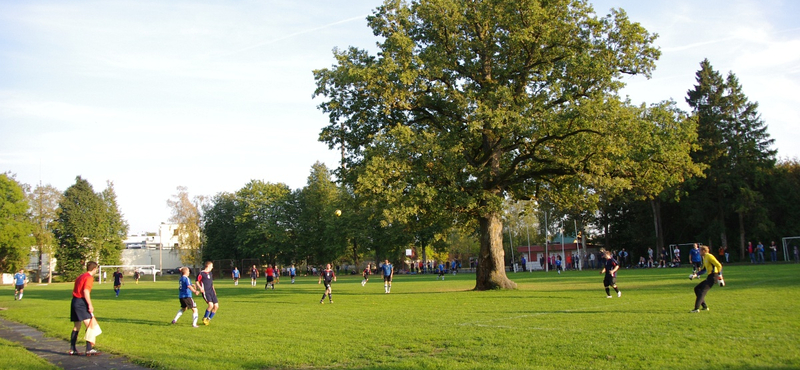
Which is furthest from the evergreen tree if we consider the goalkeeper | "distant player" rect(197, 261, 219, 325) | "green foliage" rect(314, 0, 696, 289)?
"distant player" rect(197, 261, 219, 325)

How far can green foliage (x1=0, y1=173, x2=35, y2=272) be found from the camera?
71.4 metres

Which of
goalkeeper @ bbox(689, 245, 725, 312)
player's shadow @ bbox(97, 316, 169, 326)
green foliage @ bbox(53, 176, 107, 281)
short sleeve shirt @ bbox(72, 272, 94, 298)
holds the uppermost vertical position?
green foliage @ bbox(53, 176, 107, 281)

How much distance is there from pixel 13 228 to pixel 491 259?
6872cm

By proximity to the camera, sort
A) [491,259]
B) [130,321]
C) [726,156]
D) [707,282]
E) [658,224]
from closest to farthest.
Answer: [707,282], [130,321], [491,259], [726,156], [658,224]

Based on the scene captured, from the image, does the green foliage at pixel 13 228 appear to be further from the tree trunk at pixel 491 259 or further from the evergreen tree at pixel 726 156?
the evergreen tree at pixel 726 156

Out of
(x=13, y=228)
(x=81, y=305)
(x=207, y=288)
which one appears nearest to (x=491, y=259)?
(x=207, y=288)

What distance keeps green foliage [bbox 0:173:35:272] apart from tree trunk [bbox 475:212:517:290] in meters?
68.0

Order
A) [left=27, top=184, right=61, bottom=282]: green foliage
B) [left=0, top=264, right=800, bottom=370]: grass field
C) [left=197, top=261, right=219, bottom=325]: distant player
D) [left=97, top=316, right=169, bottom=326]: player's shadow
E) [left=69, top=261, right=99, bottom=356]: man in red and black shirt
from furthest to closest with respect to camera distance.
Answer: [left=27, top=184, right=61, bottom=282]: green foliage, [left=97, top=316, right=169, bottom=326]: player's shadow, [left=197, top=261, right=219, bottom=325]: distant player, [left=69, top=261, right=99, bottom=356]: man in red and black shirt, [left=0, top=264, right=800, bottom=370]: grass field

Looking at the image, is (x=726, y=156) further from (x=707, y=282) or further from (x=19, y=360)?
(x=19, y=360)

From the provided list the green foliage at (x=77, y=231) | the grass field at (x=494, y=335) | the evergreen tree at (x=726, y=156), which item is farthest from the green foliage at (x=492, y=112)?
the green foliage at (x=77, y=231)

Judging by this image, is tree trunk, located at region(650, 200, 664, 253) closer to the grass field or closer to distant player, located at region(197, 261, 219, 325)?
the grass field

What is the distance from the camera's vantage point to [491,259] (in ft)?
91.0

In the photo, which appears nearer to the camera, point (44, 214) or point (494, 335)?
point (494, 335)

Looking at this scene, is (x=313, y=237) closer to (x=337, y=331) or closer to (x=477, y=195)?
(x=477, y=195)
